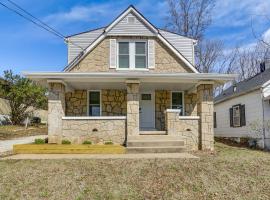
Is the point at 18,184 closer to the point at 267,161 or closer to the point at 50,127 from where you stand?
the point at 50,127

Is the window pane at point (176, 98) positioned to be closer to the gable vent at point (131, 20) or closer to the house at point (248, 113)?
the house at point (248, 113)

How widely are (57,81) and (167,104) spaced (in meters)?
5.53

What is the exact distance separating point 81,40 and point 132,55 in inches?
119

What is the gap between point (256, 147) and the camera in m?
16.2

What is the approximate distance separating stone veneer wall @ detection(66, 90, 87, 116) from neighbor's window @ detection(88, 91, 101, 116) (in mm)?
240

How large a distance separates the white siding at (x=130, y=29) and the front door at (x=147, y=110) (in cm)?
292

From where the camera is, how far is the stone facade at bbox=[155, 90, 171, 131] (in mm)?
15898

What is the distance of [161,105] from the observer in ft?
52.3

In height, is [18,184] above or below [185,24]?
below

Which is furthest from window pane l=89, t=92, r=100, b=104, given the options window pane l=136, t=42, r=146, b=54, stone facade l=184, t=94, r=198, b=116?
stone facade l=184, t=94, r=198, b=116

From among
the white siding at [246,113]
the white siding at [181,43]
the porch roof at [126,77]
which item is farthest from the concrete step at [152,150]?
the white siding at [181,43]

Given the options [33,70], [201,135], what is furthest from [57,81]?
[201,135]

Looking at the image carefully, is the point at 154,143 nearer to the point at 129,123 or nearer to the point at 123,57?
the point at 129,123

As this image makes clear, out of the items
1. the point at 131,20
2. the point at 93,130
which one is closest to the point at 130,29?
the point at 131,20
